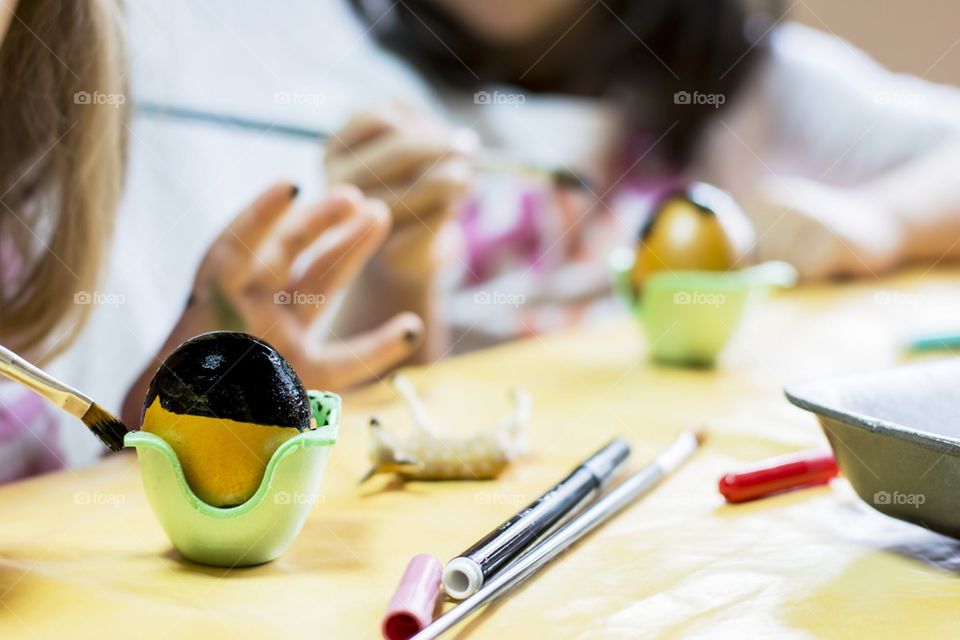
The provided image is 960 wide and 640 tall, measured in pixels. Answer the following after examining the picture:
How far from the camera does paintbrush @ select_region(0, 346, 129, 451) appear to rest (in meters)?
0.40

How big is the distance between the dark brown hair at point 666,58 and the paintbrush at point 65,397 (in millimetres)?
789

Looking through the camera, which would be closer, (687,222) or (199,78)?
(199,78)

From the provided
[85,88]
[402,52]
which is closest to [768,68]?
[402,52]

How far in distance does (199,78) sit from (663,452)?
444 millimetres

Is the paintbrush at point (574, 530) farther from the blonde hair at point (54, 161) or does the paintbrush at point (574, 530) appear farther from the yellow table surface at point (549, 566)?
the blonde hair at point (54, 161)

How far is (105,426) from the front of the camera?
0.44m

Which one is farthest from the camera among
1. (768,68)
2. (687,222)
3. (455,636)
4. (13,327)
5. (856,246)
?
(768,68)

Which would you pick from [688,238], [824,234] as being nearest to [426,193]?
[688,238]

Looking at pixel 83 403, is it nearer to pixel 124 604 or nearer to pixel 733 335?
pixel 124 604

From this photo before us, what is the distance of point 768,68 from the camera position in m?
1.51

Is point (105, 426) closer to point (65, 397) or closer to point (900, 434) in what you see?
point (65, 397)

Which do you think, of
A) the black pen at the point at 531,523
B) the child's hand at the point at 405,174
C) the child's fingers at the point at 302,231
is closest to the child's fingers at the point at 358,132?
the child's hand at the point at 405,174

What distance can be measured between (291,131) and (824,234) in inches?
30.5

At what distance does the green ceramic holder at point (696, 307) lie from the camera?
85 centimetres
